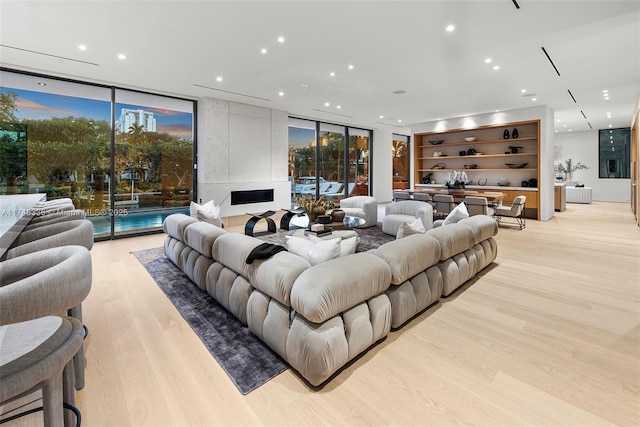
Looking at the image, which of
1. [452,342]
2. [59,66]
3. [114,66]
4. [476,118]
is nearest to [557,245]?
[452,342]

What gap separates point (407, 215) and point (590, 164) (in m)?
11.2

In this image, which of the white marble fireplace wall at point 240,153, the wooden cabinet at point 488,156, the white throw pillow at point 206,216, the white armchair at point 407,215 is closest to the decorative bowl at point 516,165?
the wooden cabinet at point 488,156

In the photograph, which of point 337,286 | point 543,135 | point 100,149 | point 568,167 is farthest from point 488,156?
point 100,149

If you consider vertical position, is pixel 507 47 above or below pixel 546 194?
above

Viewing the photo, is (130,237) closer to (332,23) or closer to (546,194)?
(332,23)

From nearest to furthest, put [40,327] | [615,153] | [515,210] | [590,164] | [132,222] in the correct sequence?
[40,327]
[132,222]
[515,210]
[615,153]
[590,164]

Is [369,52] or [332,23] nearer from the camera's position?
[332,23]

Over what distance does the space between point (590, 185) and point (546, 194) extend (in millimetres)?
6787

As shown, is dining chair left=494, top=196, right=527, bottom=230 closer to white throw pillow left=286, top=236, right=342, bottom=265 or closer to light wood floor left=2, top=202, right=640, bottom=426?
light wood floor left=2, top=202, right=640, bottom=426

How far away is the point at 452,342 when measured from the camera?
2.35 m

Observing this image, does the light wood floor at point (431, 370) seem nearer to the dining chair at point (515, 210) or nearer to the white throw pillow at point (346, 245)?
the white throw pillow at point (346, 245)

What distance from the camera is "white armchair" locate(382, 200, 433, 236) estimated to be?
5879 mm

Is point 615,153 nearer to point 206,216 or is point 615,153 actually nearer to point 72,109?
point 206,216

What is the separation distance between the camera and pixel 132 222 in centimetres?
649
